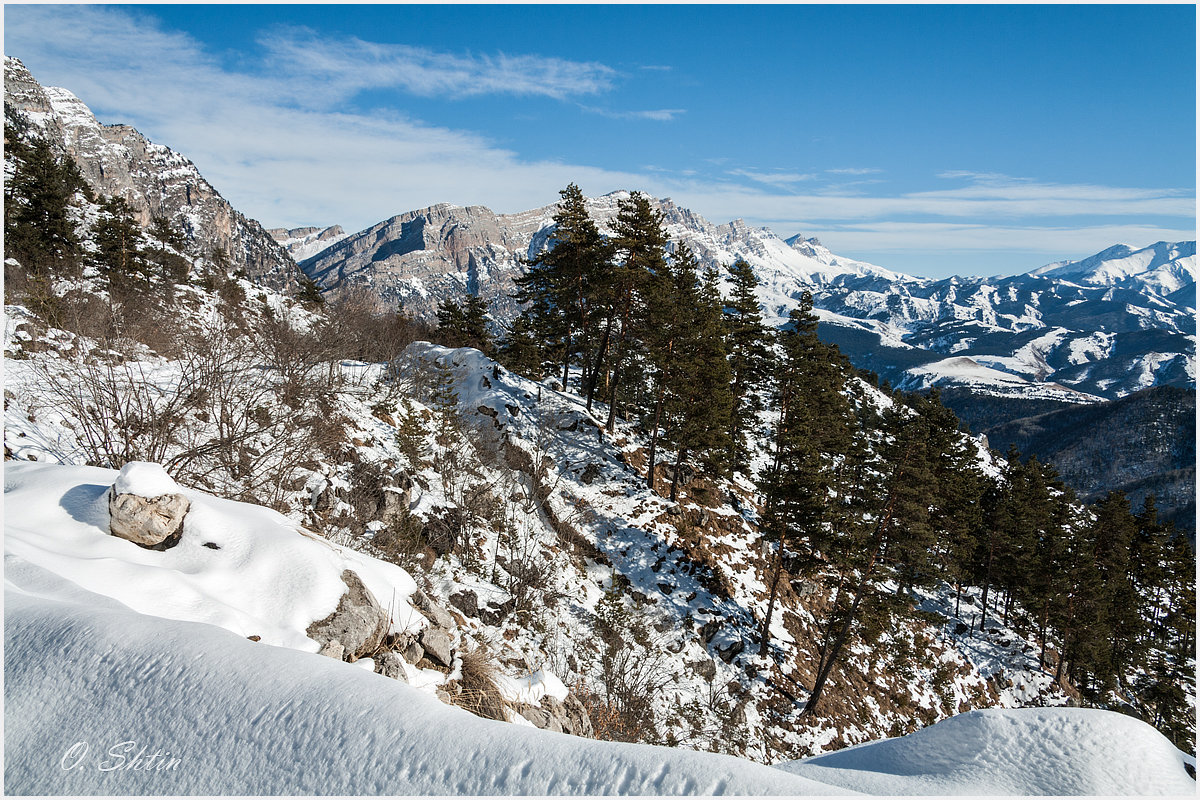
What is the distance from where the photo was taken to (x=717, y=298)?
2697 centimetres

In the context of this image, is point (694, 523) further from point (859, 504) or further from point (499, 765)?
point (499, 765)

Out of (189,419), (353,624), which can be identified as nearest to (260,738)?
(353,624)

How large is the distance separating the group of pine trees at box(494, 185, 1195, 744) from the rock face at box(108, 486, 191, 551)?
19657 millimetres

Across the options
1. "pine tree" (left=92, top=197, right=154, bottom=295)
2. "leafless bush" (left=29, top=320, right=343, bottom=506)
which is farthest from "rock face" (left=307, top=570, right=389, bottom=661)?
"pine tree" (left=92, top=197, right=154, bottom=295)

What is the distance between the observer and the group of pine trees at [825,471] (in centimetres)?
1892

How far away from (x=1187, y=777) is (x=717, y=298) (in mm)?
25379

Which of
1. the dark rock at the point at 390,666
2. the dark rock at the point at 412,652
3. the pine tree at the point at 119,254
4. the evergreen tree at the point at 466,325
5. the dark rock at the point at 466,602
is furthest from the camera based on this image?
the evergreen tree at the point at 466,325

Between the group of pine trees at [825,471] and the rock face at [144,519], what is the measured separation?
19.7m

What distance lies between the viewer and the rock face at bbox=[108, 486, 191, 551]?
16.8 ft

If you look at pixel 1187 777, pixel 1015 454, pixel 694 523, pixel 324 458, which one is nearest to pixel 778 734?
pixel 694 523

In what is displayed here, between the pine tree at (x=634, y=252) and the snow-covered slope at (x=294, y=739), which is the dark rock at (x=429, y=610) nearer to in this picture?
the snow-covered slope at (x=294, y=739)

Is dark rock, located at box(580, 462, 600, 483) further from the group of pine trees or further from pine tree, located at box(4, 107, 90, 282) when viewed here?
pine tree, located at box(4, 107, 90, 282)

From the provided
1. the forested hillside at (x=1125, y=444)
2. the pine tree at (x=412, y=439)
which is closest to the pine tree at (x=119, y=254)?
the pine tree at (x=412, y=439)

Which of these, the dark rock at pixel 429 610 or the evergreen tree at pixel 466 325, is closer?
the dark rock at pixel 429 610
